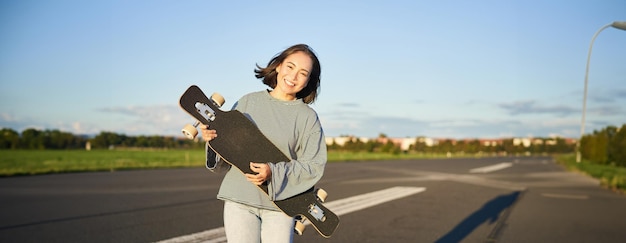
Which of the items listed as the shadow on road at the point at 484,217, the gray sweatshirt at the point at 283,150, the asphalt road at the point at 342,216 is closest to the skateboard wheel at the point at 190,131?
the gray sweatshirt at the point at 283,150

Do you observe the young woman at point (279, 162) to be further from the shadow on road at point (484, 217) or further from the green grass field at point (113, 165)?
the green grass field at point (113, 165)

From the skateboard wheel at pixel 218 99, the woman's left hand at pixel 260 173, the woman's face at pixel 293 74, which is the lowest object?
the woman's left hand at pixel 260 173

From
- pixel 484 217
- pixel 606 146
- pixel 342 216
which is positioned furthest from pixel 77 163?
pixel 606 146

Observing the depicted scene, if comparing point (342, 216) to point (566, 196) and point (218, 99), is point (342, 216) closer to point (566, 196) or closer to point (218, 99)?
point (218, 99)

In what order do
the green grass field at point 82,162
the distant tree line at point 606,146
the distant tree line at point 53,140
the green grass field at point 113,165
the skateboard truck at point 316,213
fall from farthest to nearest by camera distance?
the distant tree line at point 53,140
the distant tree line at point 606,146
the green grass field at point 82,162
the green grass field at point 113,165
the skateboard truck at point 316,213

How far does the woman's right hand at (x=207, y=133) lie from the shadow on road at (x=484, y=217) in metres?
5.11

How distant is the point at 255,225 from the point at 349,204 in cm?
846

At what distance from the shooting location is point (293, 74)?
2.81 m

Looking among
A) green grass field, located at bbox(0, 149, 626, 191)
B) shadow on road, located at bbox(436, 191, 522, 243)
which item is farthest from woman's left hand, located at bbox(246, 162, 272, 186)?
green grass field, located at bbox(0, 149, 626, 191)

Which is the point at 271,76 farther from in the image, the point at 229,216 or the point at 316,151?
the point at 229,216

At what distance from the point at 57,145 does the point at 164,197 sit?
66741mm

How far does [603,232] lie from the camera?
330 inches

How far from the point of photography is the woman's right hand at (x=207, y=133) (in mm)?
2572

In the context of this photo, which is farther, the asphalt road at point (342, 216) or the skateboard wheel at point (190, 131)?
the asphalt road at point (342, 216)
